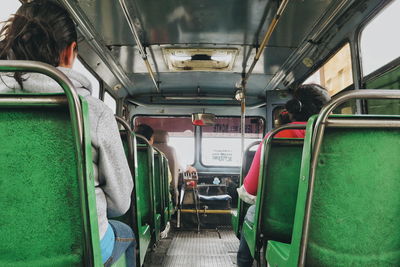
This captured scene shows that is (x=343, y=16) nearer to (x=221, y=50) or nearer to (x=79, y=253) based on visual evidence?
(x=221, y=50)

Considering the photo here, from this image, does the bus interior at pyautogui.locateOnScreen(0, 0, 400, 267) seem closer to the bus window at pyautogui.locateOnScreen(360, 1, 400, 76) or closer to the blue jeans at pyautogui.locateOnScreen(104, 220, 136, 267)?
the bus window at pyautogui.locateOnScreen(360, 1, 400, 76)

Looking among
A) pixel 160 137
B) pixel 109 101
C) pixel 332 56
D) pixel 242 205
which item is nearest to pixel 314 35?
pixel 332 56

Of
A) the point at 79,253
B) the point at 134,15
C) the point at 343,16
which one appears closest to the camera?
the point at 79,253

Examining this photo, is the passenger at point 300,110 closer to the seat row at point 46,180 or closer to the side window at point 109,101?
the seat row at point 46,180

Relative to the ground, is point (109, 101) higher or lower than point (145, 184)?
higher

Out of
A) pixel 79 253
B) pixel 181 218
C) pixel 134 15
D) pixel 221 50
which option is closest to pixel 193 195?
pixel 181 218

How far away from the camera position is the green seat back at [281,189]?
5.21 ft

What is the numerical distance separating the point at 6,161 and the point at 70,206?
222mm

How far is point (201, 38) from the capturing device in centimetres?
409

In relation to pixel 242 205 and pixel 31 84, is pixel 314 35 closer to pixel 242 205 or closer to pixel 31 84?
pixel 242 205

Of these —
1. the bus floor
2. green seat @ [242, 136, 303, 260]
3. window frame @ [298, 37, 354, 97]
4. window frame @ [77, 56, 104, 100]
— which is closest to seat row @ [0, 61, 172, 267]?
green seat @ [242, 136, 303, 260]

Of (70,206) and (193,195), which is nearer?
(70,206)

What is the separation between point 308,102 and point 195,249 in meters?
2.45

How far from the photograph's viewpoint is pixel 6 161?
807mm
